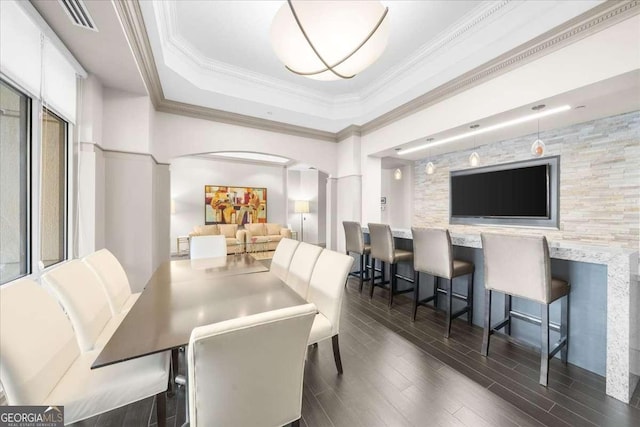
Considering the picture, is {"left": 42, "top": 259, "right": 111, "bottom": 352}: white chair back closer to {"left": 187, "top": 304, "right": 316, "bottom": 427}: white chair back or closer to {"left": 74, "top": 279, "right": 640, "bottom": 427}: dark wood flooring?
{"left": 74, "top": 279, "right": 640, "bottom": 427}: dark wood flooring

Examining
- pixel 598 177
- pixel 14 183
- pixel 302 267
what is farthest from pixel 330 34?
pixel 598 177

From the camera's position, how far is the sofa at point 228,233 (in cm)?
648

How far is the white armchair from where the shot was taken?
2.94 ft

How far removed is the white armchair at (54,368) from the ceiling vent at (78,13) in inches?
71.7

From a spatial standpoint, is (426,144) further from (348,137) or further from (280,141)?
(280,141)

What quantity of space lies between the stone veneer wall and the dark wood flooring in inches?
83.3

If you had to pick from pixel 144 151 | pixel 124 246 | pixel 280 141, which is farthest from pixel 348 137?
pixel 124 246

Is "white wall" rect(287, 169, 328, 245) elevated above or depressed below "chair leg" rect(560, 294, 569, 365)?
above

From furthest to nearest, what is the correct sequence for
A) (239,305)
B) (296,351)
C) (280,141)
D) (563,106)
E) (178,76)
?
(280,141)
(178,76)
(563,106)
(239,305)
(296,351)

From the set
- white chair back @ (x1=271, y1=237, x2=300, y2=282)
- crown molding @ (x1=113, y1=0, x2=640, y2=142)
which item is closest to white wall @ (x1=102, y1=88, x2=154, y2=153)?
crown molding @ (x1=113, y1=0, x2=640, y2=142)

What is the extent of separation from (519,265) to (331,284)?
1.47 meters

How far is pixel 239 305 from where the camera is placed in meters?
1.42

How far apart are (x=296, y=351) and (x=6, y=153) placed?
7.99 ft

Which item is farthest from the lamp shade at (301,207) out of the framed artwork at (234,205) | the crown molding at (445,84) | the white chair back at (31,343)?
the white chair back at (31,343)
